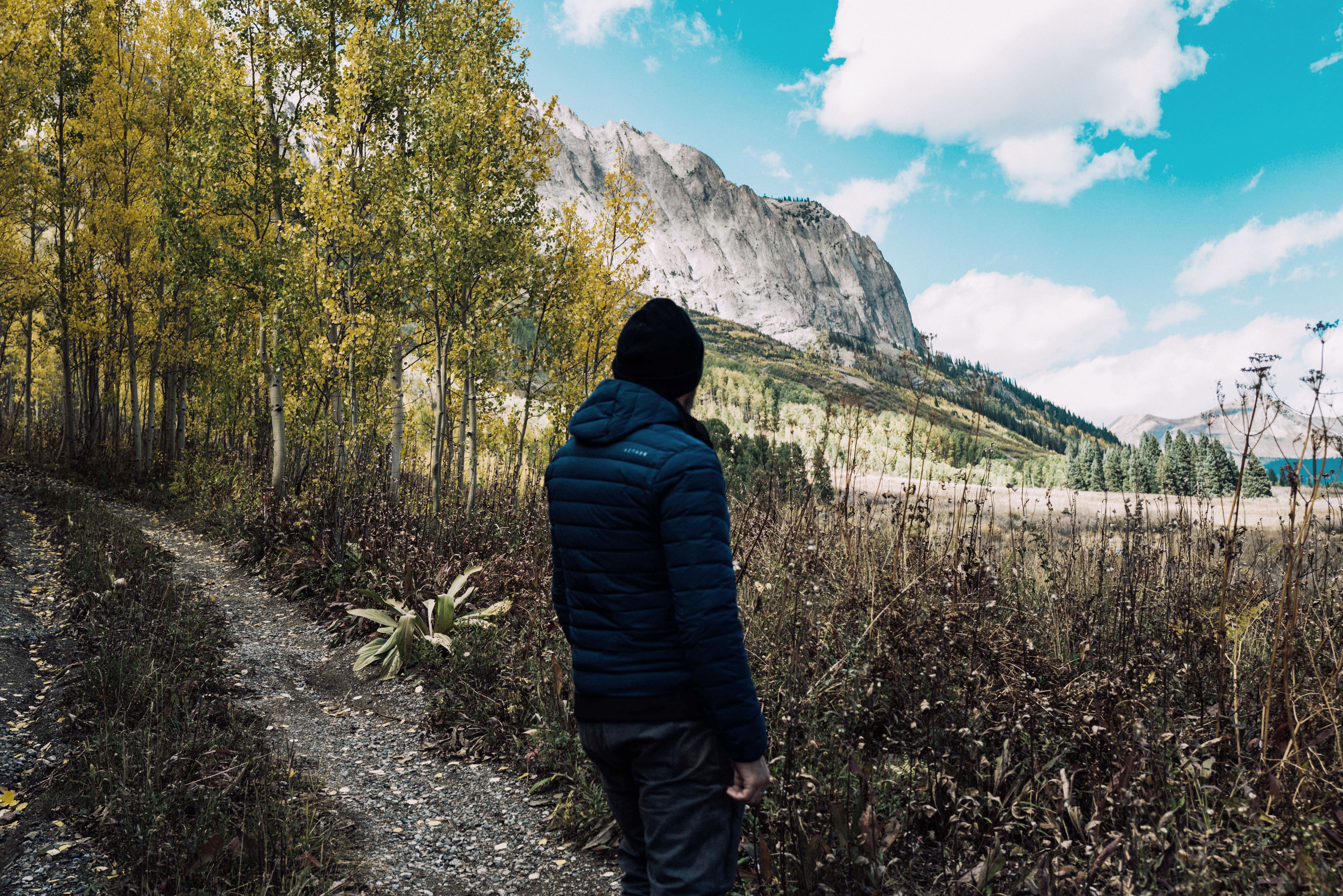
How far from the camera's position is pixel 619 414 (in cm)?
206

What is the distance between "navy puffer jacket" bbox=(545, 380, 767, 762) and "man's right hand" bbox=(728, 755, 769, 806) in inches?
1.4

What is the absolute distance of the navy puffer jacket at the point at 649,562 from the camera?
191cm

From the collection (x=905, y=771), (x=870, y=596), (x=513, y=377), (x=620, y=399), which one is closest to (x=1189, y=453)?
(x=870, y=596)

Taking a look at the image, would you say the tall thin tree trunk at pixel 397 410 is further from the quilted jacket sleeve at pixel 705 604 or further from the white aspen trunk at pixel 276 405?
the quilted jacket sleeve at pixel 705 604

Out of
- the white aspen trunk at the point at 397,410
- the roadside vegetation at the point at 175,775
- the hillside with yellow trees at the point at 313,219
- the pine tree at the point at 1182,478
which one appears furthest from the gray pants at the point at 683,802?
the white aspen trunk at the point at 397,410

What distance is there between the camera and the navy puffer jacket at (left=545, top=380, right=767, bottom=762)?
6.28ft

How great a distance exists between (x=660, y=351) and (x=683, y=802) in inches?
51.6

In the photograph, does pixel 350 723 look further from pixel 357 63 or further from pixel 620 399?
pixel 357 63

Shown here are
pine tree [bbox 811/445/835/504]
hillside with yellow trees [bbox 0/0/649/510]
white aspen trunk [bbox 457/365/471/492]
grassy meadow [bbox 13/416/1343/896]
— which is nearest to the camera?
grassy meadow [bbox 13/416/1343/896]

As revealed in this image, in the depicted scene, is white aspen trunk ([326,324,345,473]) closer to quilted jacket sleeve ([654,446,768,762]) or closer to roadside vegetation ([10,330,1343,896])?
roadside vegetation ([10,330,1343,896])

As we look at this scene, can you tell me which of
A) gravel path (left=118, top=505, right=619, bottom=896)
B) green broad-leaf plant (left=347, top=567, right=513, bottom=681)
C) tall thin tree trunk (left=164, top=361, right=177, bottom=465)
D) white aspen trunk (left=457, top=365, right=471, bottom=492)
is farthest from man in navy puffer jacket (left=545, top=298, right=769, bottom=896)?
tall thin tree trunk (left=164, top=361, right=177, bottom=465)

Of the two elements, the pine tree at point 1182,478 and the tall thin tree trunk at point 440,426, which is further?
the tall thin tree trunk at point 440,426

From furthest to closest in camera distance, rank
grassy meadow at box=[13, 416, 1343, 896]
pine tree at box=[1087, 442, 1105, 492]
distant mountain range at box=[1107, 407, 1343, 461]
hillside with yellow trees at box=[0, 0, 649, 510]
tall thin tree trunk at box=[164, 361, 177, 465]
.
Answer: pine tree at box=[1087, 442, 1105, 492], tall thin tree trunk at box=[164, 361, 177, 465], hillside with yellow trees at box=[0, 0, 649, 510], distant mountain range at box=[1107, 407, 1343, 461], grassy meadow at box=[13, 416, 1343, 896]

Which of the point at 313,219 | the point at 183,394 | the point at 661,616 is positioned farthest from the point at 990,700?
the point at 183,394
